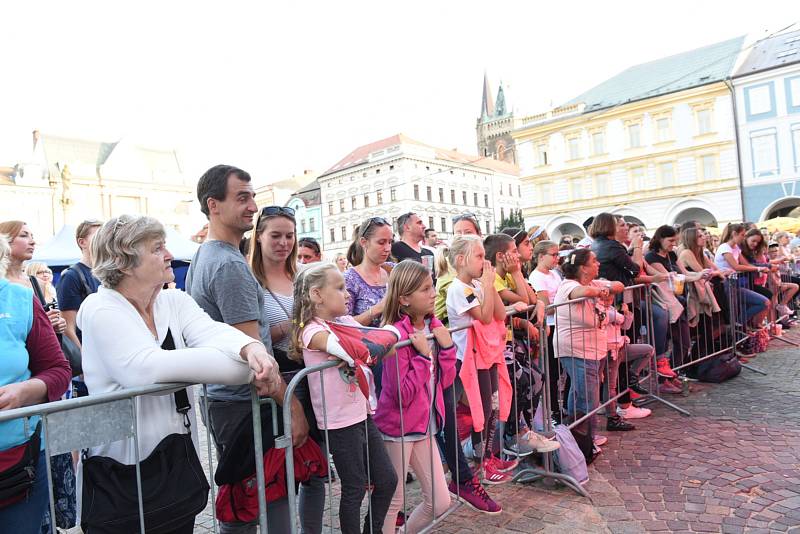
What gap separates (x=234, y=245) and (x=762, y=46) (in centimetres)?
4555

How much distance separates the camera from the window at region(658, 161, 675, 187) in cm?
3897

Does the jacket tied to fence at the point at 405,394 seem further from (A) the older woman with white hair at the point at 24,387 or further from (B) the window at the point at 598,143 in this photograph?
(B) the window at the point at 598,143

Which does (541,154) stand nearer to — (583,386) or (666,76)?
(666,76)

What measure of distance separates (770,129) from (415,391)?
40.5 m

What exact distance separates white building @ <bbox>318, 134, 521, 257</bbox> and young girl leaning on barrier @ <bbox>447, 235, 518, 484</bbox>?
178 ft

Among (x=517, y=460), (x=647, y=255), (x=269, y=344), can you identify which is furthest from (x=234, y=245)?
(x=647, y=255)

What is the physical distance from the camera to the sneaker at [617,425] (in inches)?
209

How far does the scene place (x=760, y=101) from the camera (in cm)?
3503

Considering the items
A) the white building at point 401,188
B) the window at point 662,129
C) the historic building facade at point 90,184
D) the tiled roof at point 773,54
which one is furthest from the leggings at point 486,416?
the white building at point 401,188

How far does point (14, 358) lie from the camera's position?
2229mm

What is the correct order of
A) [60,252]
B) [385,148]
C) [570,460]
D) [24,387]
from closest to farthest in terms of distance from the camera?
[24,387] → [570,460] → [60,252] → [385,148]

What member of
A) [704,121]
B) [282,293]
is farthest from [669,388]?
[704,121]

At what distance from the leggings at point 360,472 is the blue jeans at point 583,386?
93.9 inches

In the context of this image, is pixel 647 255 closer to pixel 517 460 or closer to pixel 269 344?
pixel 517 460
